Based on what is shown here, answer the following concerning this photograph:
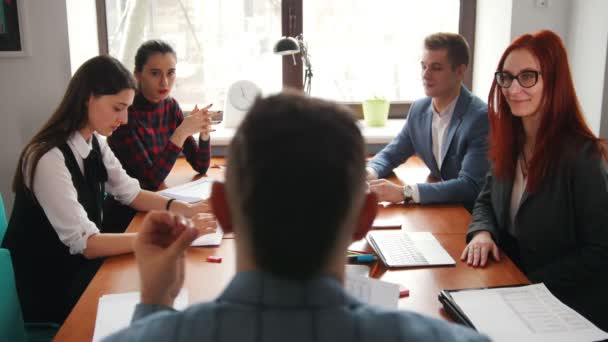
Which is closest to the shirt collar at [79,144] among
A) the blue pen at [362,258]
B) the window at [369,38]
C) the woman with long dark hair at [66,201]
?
the woman with long dark hair at [66,201]

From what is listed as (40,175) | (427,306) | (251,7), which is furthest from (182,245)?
(251,7)

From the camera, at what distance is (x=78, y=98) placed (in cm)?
174

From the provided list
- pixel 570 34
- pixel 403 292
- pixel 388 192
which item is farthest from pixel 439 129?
pixel 403 292

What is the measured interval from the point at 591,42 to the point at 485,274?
1752 millimetres

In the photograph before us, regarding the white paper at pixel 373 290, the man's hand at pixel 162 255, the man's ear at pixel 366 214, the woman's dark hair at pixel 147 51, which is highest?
the woman's dark hair at pixel 147 51

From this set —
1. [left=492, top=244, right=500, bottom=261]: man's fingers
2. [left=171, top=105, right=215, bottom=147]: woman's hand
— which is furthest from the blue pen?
[left=171, top=105, right=215, bottom=147]: woman's hand

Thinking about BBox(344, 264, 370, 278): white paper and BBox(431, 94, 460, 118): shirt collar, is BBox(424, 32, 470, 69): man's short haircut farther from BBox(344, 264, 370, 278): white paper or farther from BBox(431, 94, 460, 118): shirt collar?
BBox(344, 264, 370, 278): white paper

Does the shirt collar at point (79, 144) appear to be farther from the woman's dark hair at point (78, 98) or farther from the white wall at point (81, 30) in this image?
the white wall at point (81, 30)

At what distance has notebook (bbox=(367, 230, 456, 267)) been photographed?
1.44 meters

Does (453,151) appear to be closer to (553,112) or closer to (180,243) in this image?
(553,112)

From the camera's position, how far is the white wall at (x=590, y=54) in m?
2.59

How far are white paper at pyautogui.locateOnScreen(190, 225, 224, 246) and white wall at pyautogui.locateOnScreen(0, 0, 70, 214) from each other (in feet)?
5.51

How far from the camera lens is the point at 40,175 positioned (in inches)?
62.7

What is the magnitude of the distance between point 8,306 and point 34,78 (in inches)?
72.0
